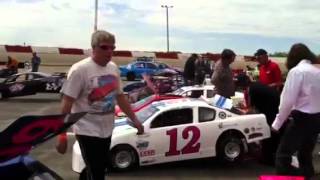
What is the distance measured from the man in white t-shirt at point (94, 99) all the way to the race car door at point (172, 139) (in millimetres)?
4781

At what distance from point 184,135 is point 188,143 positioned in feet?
0.49

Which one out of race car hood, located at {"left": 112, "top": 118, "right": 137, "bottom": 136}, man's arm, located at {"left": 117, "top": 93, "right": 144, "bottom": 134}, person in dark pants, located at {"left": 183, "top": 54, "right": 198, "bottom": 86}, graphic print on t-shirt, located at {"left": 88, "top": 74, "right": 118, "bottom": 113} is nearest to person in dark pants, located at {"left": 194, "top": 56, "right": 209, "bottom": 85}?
person in dark pants, located at {"left": 183, "top": 54, "right": 198, "bottom": 86}

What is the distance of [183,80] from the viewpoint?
71.9 feet

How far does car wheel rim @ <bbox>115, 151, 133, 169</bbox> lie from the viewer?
991 cm

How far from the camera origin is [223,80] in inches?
465

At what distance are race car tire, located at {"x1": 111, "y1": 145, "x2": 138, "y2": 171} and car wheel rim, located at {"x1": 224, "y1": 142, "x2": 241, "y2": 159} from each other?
156 centimetres

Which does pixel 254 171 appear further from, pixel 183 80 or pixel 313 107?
pixel 183 80

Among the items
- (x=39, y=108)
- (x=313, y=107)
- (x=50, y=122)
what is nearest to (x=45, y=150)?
(x=313, y=107)

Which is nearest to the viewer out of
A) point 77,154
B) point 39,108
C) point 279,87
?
point 77,154

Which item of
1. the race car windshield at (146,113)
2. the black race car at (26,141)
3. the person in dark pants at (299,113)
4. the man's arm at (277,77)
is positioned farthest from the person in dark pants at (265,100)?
the black race car at (26,141)

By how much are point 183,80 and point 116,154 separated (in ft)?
40.0

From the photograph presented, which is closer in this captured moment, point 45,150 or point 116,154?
point 116,154

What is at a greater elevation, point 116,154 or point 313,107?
point 313,107

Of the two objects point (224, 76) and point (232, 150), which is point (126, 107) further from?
point (224, 76)
